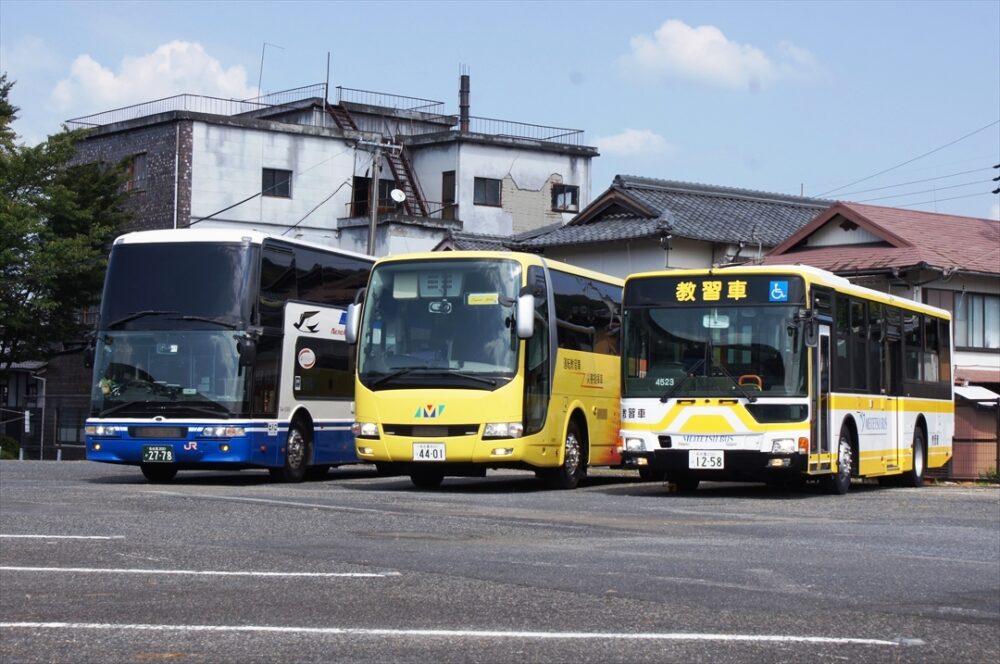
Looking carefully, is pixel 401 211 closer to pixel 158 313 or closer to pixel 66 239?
pixel 66 239

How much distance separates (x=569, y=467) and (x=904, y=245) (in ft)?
53.6

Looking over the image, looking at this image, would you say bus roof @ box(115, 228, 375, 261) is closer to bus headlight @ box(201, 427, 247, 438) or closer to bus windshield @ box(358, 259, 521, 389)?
bus windshield @ box(358, 259, 521, 389)

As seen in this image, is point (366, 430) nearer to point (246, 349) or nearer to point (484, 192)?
point (246, 349)

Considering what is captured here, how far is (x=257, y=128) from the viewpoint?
54.2 m

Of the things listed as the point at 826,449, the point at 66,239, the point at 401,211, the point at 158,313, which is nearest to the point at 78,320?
the point at 66,239

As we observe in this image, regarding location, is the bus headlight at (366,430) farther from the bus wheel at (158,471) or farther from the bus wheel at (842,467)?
the bus wheel at (842,467)

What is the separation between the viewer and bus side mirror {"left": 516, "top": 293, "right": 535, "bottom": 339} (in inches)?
758

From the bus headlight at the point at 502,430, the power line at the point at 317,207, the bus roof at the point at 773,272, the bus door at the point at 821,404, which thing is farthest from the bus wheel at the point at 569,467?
the power line at the point at 317,207

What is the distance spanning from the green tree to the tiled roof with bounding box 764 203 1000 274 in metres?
22.7

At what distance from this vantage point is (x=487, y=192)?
5947 cm

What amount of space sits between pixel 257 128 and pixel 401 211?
6.90 m

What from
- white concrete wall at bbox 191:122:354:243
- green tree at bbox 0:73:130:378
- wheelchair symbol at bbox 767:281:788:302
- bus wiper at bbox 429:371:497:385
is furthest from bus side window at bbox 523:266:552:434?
white concrete wall at bbox 191:122:354:243

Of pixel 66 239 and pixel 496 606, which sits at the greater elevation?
pixel 66 239

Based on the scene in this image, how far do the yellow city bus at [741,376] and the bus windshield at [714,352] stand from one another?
1cm
